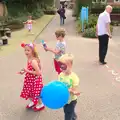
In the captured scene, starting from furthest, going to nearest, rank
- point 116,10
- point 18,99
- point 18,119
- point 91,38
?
point 116,10
point 91,38
point 18,99
point 18,119

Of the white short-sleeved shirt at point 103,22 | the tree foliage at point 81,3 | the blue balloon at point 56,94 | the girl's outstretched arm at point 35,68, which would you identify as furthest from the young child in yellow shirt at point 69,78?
the tree foliage at point 81,3

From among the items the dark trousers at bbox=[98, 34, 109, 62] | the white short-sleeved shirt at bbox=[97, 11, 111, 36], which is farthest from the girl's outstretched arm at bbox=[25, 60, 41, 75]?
the dark trousers at bbox=[98, 34, 109, 62]

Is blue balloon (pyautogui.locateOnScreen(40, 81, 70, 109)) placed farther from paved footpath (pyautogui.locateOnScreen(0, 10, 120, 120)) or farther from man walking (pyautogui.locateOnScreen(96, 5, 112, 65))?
man walking (pyautogui.locateOnScreen(96, 5, 112, 65))

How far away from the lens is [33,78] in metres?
5.81

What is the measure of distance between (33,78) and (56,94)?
5.00 feet

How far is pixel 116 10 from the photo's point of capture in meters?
27.2

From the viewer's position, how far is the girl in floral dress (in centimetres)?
561

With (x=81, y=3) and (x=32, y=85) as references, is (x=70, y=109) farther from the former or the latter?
(x=81, y=3)

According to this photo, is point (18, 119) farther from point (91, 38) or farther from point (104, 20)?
point (91, 38)

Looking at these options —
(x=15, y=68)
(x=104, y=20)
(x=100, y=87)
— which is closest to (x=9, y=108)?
(x=100, y=87)

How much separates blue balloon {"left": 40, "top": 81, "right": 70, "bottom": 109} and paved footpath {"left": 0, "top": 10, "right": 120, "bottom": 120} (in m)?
1.33

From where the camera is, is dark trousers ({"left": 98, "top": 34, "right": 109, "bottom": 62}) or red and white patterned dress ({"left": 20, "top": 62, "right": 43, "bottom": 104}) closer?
red and white patterned dress ({"left": 20, "top": 62, "right": 43, "bottom": 104})

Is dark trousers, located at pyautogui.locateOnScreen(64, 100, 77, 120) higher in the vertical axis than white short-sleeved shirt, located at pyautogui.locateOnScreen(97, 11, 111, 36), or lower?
lower

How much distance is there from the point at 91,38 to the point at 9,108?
12133mm
